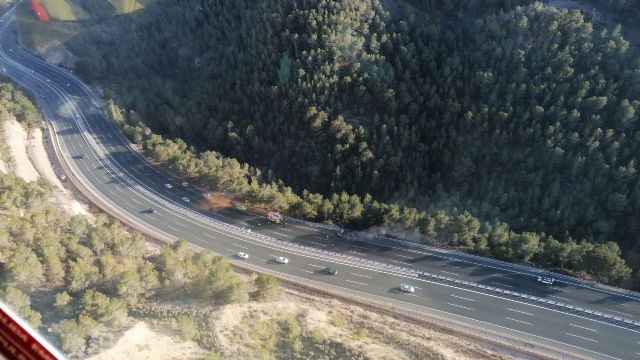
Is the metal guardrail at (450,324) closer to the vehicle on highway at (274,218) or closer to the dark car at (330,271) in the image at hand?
the dark car at (330,271)

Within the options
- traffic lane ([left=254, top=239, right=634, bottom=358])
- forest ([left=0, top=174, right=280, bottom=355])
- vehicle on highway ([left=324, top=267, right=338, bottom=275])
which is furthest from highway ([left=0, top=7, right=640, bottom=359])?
forest ([left=0, top=174, right=280, bottom=355])

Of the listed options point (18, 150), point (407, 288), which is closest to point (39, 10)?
point (18, 150)

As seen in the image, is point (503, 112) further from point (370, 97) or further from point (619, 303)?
point (619, 303)

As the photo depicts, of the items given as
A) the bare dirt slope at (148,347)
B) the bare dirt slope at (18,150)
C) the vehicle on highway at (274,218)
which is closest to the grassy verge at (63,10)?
the bare dirt slope at (18,150)

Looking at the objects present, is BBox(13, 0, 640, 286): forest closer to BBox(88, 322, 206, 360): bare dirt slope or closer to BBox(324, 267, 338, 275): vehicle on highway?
BBox(324, 267, 338, 275): vehicle on highway

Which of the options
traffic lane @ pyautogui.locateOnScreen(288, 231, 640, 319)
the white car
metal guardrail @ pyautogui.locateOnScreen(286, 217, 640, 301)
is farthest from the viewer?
metal guardrail @ pyautogui.locateOnScreen(286, 217, 640, 301)

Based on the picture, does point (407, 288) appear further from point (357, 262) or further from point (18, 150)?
point (18, 150)
